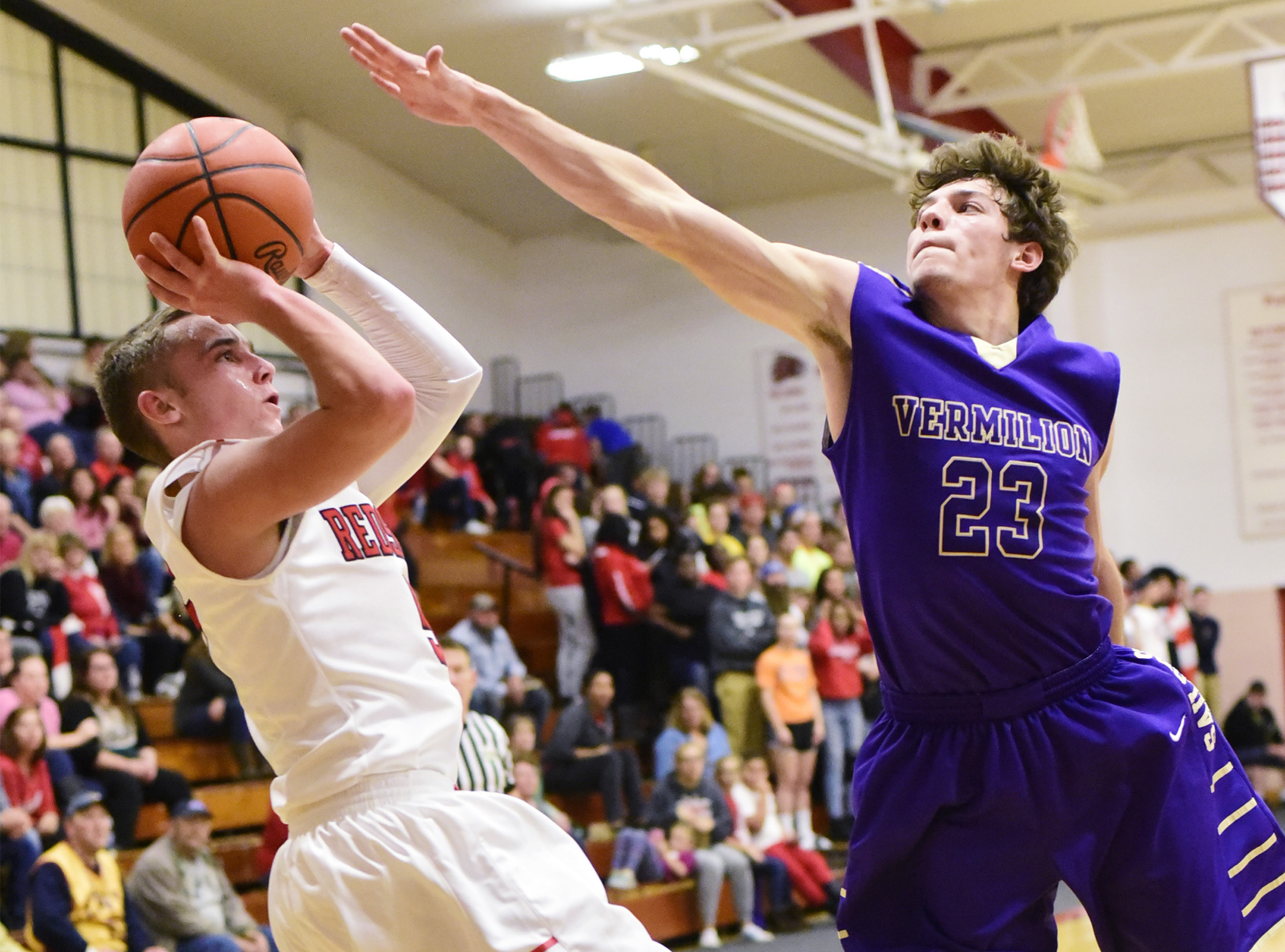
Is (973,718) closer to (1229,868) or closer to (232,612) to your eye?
(1229,868)

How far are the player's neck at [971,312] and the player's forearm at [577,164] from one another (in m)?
0.66

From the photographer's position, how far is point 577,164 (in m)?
2.64

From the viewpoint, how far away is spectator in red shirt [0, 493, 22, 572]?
27.6 ft

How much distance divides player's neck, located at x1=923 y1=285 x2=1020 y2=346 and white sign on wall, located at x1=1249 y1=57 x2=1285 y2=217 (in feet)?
19.6

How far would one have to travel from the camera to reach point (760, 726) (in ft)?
37.0

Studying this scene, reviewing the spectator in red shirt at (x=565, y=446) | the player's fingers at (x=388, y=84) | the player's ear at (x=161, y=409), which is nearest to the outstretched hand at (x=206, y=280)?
the player's ear at (x=161, y=409)

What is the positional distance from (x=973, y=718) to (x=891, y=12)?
9414 mm

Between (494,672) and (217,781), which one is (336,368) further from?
(494,672)

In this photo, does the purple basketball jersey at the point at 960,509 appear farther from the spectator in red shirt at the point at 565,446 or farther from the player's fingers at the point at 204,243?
the spectator in red shirt at the point at 565,446

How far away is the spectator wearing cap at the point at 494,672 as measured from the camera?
9.52 meters

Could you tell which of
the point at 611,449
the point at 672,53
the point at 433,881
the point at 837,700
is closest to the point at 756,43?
the point at 672,53

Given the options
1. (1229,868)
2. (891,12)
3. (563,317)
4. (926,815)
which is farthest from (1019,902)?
(563,317)

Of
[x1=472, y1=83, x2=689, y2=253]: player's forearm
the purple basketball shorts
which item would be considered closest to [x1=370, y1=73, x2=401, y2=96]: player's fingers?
[x1=472, y1=83, x2=689, y2=253]: player's forearm

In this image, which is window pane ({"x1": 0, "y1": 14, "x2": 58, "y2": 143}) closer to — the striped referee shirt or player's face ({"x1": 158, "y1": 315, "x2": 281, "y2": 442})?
the striped referee shirt
